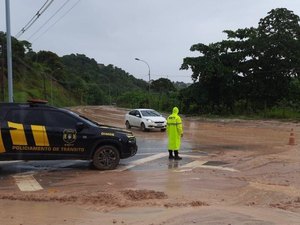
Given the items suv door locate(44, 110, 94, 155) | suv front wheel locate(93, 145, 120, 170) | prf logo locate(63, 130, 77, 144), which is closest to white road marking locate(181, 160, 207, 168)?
suv front wheel locate(93, 145, 120, 170)

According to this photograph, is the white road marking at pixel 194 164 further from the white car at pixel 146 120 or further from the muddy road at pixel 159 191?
the white car at pixel 146 120

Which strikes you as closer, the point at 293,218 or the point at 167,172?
the point at 293,218

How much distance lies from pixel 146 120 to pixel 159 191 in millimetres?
19841

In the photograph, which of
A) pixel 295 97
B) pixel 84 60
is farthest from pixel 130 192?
pixel 84 60

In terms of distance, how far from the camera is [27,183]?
36.9 ft

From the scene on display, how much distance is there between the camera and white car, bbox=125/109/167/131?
29.6 m

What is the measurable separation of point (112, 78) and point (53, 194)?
481 ft

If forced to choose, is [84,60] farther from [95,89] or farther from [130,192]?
[130,192]

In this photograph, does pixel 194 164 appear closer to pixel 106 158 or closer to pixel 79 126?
pixel 106 158

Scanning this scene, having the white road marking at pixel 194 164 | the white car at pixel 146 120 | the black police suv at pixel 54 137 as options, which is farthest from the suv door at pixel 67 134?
the white car at pixel 146 120

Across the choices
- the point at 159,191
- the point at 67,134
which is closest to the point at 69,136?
the point at 67,134

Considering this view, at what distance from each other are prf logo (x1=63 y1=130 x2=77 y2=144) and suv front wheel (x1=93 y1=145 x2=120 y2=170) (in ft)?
2.43

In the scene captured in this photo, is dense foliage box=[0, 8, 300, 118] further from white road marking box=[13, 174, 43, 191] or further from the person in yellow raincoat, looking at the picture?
white road marking box=[13, 174, 43, 191]

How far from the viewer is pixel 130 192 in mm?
9711
